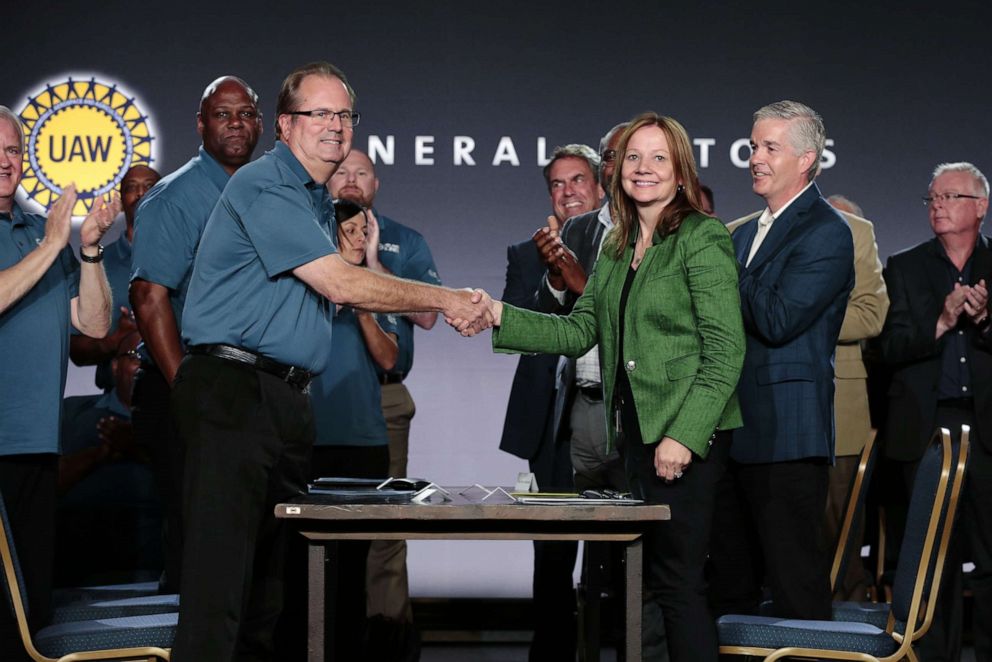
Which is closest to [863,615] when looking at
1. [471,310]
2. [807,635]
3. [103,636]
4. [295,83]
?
[807,635]

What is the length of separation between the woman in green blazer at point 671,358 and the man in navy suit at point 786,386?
0.96 feet

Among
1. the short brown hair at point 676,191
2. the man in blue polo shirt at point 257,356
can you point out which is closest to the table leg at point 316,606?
the man in blue polo shirt at point 257,356

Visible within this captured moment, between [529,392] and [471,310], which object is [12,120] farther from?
[529,392]

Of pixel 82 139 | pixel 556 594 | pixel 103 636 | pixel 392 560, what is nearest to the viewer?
pixel 103 636

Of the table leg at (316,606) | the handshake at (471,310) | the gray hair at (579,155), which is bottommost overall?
the table leg at (316,606)

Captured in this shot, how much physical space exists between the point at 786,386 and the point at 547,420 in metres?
1.30

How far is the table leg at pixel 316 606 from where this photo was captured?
105 inches

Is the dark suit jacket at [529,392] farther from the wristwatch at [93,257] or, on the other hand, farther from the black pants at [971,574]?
the wristwatch at [93,257]

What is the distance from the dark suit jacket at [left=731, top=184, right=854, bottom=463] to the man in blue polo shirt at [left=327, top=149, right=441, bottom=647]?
1591 millimetres

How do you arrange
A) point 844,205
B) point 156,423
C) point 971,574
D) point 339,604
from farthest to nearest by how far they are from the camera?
point 844,205 < point 971,574 < point 156,423 < point 339,604

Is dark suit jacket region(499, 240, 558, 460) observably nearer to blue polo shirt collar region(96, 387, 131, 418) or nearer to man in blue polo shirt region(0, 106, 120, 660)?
blue polo shirt collar region(96, 387, 131, 418)

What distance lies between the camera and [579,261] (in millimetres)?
4039

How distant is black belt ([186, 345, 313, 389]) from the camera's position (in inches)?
114

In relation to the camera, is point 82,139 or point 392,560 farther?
point 82,139
